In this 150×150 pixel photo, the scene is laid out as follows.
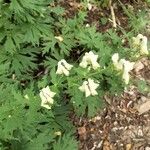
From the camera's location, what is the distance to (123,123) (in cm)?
420

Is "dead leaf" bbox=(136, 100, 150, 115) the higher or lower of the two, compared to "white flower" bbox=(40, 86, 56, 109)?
lower

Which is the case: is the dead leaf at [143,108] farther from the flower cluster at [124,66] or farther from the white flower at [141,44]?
the flower cluster at [124,66]

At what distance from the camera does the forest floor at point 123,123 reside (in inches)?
161

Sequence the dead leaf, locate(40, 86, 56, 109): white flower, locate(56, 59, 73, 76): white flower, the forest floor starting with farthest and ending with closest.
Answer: the dead leaf
the forest floor
locate(56, 59, 73, 76): white flower
locate(40, 86, 56, 109): white flower

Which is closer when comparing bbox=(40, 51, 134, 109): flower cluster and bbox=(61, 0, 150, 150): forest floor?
bbox=(40, 51, 134, 109): flower cluster

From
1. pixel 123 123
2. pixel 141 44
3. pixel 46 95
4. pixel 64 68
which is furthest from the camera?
pixel 123 123

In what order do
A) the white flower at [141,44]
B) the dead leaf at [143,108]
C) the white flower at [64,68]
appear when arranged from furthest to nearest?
1. the dead leaf at [143,108]
2. the white flower at [141,44]
3. the white flower at [64,68]

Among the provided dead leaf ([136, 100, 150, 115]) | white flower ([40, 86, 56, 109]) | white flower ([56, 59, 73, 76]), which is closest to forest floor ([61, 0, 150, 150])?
dead leaf ([136, 100, 150, 115])

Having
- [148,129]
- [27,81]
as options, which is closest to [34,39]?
[27,81]

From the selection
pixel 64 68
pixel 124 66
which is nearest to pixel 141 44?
pixel 124 66

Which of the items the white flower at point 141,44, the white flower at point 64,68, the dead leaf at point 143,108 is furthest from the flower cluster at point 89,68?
the dead leaf at point 143,108

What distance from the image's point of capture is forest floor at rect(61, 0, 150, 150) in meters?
4.09

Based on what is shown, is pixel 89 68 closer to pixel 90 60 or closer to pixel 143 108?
pixel 90 60

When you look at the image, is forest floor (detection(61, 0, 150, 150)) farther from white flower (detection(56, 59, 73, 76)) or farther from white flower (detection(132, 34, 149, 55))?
white flower (detection(56, 59, 73, 76))
